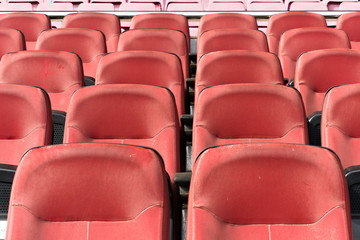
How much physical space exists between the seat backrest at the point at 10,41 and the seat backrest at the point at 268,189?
0.75 m

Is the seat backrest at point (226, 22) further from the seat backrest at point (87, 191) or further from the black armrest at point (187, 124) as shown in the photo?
the seat backrest at point (87, 191)

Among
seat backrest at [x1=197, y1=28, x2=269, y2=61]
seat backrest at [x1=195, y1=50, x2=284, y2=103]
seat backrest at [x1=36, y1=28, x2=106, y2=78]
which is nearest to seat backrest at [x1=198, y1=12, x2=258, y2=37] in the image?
seat backrest at [x1=197, y1=28, x2=269, y2=61]

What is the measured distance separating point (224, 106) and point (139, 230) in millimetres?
251

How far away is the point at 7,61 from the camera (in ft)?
2.75

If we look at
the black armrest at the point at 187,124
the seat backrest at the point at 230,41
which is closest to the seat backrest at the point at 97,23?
the seat backrest at the point at 230,41

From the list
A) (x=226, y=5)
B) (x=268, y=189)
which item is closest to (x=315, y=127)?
(x=268, y=189)

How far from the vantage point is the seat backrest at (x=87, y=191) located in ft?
1.45

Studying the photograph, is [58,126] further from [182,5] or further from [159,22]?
[182,5]

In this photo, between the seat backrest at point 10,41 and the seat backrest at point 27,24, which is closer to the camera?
the seat backrest at point 10,41

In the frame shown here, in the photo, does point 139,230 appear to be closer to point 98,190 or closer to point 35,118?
point 98,190

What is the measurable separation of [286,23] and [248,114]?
698mm

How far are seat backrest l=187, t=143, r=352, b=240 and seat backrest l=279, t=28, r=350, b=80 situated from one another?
624mm

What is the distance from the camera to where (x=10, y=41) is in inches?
41.4

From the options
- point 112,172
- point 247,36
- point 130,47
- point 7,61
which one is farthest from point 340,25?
point 112,172
